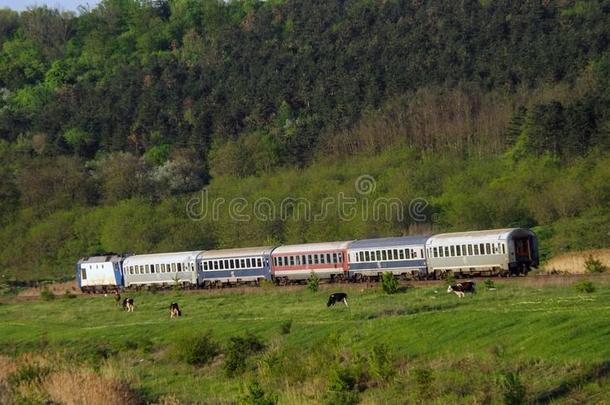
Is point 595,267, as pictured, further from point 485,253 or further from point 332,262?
point 332,262

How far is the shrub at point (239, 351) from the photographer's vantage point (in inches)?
1224

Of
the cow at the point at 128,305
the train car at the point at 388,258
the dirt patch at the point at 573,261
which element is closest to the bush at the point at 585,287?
the dirt patch at the point at 573,261

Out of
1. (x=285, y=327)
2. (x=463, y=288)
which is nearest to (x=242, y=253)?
(x=463, y=288)

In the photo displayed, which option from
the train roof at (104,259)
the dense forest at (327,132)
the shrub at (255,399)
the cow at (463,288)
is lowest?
the shrub at (255,399)

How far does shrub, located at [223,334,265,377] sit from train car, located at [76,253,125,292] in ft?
126

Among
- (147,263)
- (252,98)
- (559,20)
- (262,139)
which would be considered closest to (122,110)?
(252,98)

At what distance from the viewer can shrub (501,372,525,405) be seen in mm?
22125

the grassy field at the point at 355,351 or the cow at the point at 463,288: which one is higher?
the cow at the point at 463,288

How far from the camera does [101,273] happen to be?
72.8 metres

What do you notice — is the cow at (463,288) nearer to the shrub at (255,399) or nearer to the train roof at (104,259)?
the shrub at (255,399)

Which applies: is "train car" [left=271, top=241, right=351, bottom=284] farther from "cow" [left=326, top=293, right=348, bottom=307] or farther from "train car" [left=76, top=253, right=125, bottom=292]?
"train car" [left=76, top=253, right=125, bottom=292]

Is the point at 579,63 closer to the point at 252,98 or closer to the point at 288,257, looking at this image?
the point at 252,98

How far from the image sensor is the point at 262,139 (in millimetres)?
127875

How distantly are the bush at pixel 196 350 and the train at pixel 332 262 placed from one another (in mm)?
18632
